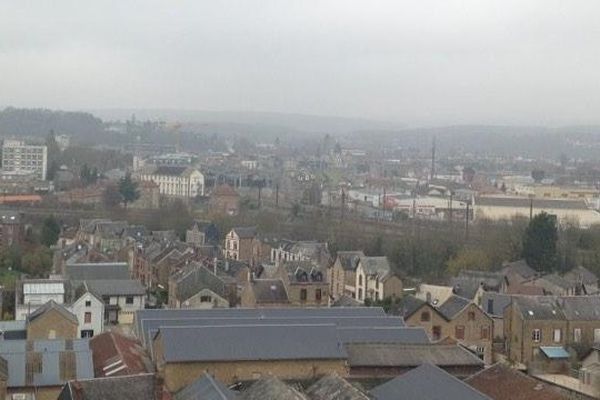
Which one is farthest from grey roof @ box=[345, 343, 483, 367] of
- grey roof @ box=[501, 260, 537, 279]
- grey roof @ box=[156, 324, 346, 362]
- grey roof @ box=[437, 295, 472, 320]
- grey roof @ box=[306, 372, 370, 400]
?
grey roof @ box=[501, 260, 537, 279]

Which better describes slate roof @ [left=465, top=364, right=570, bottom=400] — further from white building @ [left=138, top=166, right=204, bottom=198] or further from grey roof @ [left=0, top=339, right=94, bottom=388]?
white building @ [left=138, top=166, right=204, bottom=198]

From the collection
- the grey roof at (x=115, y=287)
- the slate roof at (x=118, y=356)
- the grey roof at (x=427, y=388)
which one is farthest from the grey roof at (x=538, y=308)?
the grey roof at (x=115, y=287)

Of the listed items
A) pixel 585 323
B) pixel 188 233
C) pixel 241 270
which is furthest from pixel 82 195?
pixel 585 323

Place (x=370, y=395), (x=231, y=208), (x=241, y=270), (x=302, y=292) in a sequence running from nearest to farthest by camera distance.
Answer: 1. (x=370, y=395)
2. (x=302, y=292)
3. (x=241, y=270)
4. (x=231, y=208)

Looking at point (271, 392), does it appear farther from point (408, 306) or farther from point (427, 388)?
point (408, 306)

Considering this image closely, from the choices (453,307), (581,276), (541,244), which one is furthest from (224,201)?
(453,307)

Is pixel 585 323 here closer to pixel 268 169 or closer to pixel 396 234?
pixel 396 234
